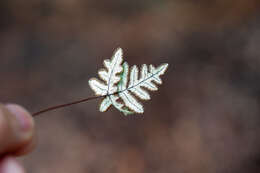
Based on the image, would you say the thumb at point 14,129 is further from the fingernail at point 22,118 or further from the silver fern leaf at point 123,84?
the silver fern leaf at point 123,84

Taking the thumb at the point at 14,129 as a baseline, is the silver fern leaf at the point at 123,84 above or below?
above

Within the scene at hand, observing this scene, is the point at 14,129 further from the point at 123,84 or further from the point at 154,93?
the point at 154,93

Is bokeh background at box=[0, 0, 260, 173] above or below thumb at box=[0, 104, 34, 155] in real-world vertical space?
below

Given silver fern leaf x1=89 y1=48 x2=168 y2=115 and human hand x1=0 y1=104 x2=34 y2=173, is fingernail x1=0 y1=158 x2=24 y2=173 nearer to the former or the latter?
human hand x1=0 y1=104 x2=34 y2=173

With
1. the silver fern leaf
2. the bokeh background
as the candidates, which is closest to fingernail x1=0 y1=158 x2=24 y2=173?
the silver fern leaf

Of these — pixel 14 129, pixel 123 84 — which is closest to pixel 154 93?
pixel 123 84

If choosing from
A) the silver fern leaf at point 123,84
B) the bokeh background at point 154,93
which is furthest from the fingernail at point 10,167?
the bokeh background at point 154,93

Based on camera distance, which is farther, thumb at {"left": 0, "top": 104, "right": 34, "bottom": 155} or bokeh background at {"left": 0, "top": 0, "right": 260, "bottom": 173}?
bokeh background at {"left": 0, "top": 0, "right": 260, "bottom": 173}
